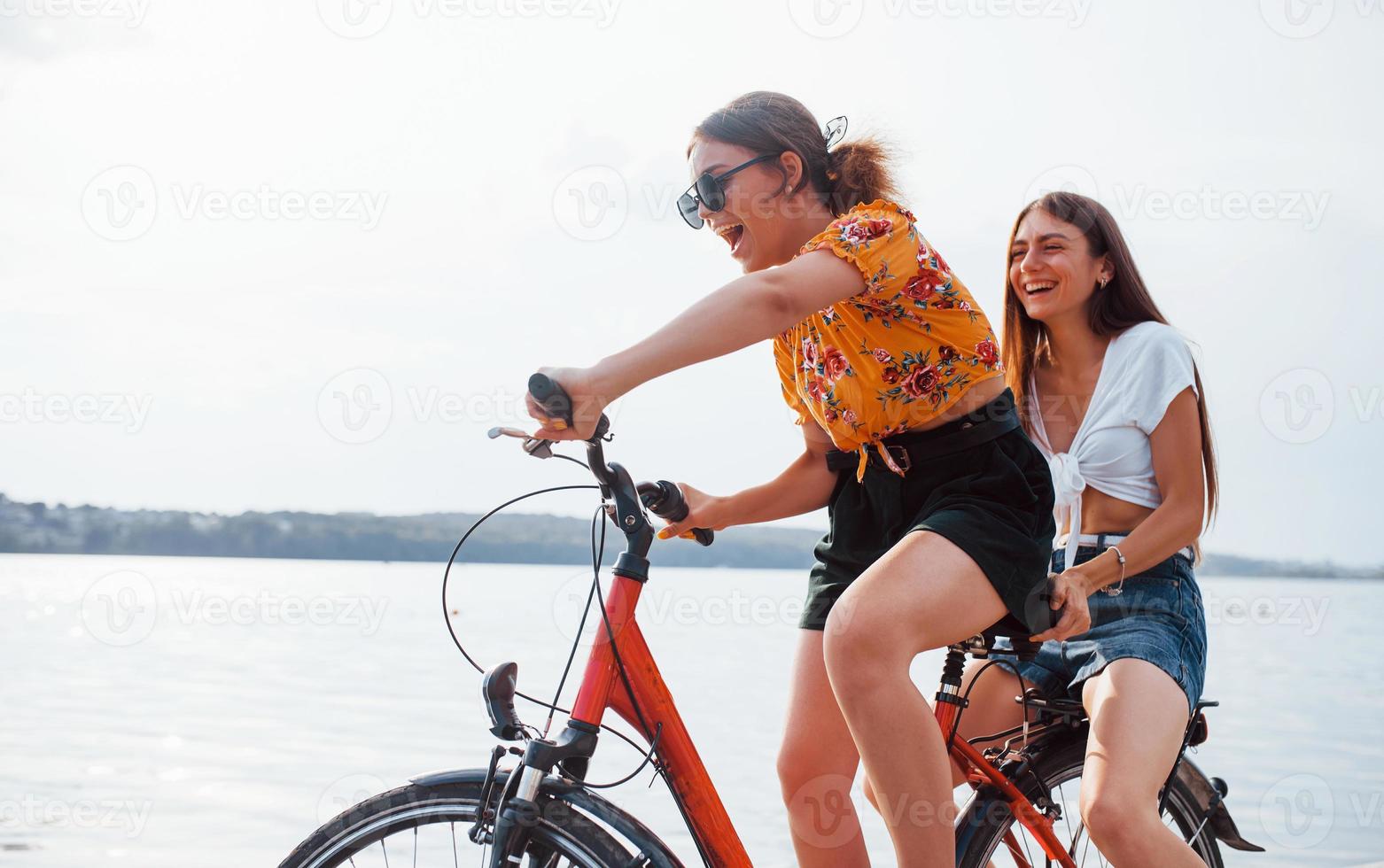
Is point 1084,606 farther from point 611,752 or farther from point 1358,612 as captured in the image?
point 1358,612

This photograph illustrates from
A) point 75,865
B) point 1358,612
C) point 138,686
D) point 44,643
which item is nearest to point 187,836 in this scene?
point 75,865

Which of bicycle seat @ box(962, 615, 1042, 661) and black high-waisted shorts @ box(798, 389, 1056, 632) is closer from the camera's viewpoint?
black high-waisted shorts @ box(798, 389, 1056, 632)

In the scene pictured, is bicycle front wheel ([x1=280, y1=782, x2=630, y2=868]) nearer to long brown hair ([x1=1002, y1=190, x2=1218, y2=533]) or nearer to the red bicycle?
the red bicycle

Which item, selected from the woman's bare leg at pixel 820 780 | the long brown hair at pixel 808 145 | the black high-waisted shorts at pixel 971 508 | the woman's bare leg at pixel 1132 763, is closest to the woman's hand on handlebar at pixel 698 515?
the black high-waisted shorts at pixel 971 508

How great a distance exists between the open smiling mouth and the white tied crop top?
899 millimetres

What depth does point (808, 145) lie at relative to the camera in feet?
6.97

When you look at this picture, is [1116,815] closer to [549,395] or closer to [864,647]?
[864,647]

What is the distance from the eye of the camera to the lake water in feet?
14.1

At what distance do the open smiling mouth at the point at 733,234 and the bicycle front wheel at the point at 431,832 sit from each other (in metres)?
1.02

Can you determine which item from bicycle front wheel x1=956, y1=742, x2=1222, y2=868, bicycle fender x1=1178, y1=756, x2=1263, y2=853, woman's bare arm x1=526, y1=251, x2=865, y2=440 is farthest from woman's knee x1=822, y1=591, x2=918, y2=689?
bicycle fender x1=1178, y1=756, x2=1263, y2=853

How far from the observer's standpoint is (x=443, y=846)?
191cm

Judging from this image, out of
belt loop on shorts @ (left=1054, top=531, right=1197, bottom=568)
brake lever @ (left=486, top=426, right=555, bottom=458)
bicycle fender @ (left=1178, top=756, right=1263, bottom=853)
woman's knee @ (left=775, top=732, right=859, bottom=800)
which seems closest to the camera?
brake lever @ (left=486, top=426, right=555, bottom=458)

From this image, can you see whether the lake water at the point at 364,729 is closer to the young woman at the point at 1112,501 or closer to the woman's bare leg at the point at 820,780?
the woman's bare leg at the point at 820,780

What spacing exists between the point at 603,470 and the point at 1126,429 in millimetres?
1300
